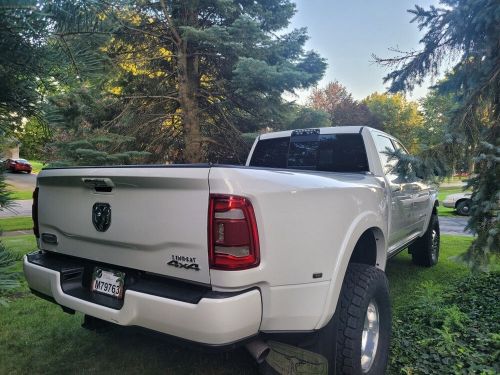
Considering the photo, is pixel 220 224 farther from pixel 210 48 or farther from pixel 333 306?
pixel 210 48

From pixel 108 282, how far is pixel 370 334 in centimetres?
188

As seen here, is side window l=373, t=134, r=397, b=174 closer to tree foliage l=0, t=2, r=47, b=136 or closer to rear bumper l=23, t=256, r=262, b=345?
rear bumper l=23, t=256, r=262, b=345

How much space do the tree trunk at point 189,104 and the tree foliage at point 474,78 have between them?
20.2 ft

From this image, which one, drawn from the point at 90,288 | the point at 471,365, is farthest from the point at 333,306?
the point at 90,288

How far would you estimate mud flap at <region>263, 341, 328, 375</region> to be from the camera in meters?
2.14

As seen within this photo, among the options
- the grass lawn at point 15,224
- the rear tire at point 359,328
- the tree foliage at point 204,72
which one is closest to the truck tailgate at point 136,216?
the rear tire at point 359,328

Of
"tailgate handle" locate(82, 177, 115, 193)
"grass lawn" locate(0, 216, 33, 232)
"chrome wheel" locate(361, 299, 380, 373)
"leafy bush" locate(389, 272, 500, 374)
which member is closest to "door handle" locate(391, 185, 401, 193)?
"leafy bush" locate(389, 272, 500, 374)

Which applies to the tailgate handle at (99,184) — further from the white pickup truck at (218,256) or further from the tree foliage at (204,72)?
the tree foliage at (204,72)

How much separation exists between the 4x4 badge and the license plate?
0.90 feet

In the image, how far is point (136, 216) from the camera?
2.16m

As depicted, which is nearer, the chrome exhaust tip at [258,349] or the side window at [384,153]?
the chrome exhaust tip at [258,349]

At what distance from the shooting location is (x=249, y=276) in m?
1.86

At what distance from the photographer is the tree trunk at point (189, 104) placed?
10383 millimetres

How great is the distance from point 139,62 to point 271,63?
3850mm
